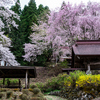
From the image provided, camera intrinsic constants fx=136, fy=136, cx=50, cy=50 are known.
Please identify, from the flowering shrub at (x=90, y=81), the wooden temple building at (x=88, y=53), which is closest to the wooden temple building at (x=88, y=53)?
the wooden temple building at (x=88, y=53)

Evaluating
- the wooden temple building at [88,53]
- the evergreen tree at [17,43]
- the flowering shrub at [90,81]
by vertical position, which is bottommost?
the flowering shrub at [90,81]

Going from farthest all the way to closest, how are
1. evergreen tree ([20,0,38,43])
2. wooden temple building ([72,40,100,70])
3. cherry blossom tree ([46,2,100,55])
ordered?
evergreen tree ([20,0,38,43]) → cherry blossom tree ([46,2,100,55]) → wooden temple building ([72,40,100,70])

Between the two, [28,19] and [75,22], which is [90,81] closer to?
[75,22]

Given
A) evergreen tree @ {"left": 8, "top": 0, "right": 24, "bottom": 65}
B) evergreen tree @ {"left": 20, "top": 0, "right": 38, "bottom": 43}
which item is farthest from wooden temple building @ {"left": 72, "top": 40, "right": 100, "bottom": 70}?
evergreen tree @ {"left": 20, "top": 0, "right": 38, "bottom": 43}

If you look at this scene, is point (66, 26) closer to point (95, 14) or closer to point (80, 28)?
point (80, 28)

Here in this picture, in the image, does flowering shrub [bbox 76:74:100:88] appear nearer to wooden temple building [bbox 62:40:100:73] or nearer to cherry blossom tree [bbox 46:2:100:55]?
wooden temple building [bbox 62:40:100:73]

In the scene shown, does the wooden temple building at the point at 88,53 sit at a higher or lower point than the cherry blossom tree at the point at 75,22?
lower

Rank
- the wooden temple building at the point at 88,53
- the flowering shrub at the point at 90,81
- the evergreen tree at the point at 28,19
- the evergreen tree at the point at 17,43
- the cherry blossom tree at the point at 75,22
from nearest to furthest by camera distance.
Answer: the flowering shrub at the point at 90,81
the wooden temple building at the point at 88,53
the cherry blossom tree at the point at 75,22
the evergreen tree at the point at 17,43
the evergreen tree at the point at 28,19

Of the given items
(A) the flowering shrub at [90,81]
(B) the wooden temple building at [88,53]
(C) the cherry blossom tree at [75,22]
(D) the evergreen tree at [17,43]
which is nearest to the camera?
(A) the flowering shrub at [90,81]

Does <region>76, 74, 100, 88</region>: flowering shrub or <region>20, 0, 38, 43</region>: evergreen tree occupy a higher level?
<region>20, 0, 38, 43</region>: evergreen tree

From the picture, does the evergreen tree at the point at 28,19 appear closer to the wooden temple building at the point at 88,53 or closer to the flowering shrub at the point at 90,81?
the wooden temple building at the point at 88,53

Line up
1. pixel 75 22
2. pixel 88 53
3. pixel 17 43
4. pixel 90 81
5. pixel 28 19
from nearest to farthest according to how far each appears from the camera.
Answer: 1. pixel 90 81
2. pixel 88 53
3. pixel 75 22
4. pixel 17 43
5. pixel 28 19

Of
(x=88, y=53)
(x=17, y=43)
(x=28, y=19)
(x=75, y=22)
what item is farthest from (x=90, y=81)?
(x=28, y=19)

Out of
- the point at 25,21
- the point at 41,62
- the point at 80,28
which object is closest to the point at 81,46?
the point at 80,28
